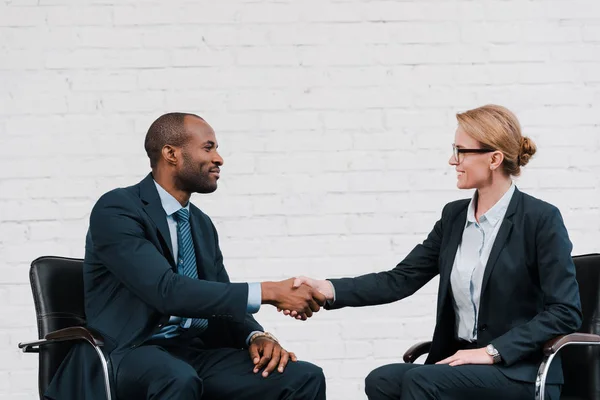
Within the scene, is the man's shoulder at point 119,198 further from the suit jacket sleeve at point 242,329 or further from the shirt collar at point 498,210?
the shirt collar at point 498,210

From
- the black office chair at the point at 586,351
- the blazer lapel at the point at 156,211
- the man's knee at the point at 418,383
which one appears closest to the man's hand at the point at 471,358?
the man's knee at the point at 418,383

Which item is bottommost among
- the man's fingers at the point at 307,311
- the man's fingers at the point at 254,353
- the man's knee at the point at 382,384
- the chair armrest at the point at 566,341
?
the man's knee at the point at 382,384

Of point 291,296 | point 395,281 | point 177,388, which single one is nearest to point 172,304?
point 177,388

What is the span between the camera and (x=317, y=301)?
3.37 m

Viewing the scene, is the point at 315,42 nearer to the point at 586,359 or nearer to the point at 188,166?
the point at 188,166

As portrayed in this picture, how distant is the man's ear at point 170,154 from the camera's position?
3240 mm

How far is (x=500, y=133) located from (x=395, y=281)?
68 cm

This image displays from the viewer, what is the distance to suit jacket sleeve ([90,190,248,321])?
2.92m

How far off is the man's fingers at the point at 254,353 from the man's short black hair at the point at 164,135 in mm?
715

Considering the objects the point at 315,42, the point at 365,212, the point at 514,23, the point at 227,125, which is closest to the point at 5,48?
the point at 227,125

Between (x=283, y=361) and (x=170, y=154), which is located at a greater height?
(x=170, y=154)

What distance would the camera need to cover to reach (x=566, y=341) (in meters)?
2.88

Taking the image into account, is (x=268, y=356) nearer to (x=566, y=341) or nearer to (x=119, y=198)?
(x=119, y=198)

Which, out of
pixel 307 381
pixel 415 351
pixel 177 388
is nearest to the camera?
pixel 177 388
